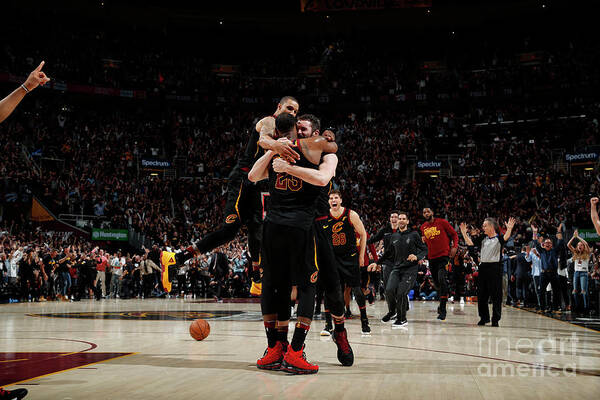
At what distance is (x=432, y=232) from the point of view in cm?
1125

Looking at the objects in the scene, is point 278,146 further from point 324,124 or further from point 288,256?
point 324,124

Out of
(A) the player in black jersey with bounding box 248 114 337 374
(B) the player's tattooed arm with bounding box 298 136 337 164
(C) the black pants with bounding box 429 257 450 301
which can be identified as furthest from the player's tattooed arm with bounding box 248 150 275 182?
(C) the black pants with bounding box 429 257 450 301

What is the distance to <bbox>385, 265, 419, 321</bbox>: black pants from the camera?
9.61 metres

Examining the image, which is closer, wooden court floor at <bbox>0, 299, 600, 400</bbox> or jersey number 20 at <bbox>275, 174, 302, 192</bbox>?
wooden court floor at <bbox>0, 299, 600, 400</bbox>

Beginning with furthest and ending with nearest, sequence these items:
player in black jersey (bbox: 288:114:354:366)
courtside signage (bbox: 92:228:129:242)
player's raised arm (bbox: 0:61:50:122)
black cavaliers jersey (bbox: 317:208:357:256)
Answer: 1. courtside signage (bbox: 92:228:129:242)
2. black cavaliers jersey (bbox: 317:208:357:256)
3. player in black jersey (bbox: 288:114:354:366)
4. player's raised arm (bbox: 0:61:50:122)

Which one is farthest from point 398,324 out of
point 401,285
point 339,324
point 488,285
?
point 339,324

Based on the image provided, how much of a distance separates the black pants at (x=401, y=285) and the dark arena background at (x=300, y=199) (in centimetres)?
4

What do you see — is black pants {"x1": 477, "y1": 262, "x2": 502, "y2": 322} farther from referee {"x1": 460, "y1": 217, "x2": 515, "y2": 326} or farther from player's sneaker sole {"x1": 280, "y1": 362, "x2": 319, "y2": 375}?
player's sneaker sole {"x1": 280, "y1": 362, "x2": 319, "y2": 375}

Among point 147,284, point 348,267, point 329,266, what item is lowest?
point 147,284

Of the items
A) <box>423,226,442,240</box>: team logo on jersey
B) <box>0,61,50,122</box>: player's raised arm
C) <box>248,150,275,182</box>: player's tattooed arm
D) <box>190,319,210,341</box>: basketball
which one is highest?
<box>0,61,50,122</box>: player's raised arm

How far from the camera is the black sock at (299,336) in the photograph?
15.6 ft

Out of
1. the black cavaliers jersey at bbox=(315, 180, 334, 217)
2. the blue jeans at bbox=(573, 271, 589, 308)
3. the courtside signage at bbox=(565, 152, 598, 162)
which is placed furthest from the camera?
the courtside signage at bbox=(565, 152, 598, 162)

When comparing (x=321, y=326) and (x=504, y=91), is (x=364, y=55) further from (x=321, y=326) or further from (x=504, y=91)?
(x=321, y=326)

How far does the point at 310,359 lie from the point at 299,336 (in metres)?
0.92
